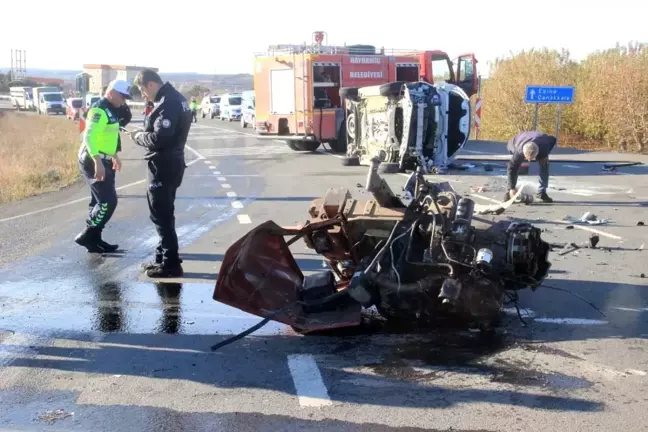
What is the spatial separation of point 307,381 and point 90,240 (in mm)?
4713

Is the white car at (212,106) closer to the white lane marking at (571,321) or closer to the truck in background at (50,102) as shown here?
the truck in background at (50,102)

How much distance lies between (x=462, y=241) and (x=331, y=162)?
48.5 feet

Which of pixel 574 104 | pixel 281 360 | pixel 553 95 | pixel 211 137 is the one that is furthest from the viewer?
pixel 574 104

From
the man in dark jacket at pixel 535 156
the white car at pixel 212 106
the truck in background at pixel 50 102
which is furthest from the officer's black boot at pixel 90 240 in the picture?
the truck in background at pixel 50 102

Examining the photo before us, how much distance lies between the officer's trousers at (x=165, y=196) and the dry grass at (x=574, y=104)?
26379 millimetres

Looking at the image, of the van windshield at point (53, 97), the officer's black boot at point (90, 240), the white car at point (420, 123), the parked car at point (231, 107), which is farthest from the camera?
the van windshield at point (53, 97)

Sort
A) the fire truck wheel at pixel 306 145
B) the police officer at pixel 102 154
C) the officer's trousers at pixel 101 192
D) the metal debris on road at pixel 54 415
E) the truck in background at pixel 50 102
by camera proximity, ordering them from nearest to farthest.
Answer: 1. the metal debris on road at pixel 54 415
2. the police officer at pixel 102 154
3. the officer's trousers at pixel 101 192
4. the fire truck wheel at pixel 306 145
5. the truck in background at pixel 50 102

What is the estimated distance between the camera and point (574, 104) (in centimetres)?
3584

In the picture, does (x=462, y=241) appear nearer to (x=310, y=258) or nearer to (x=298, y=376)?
(x=298, y=376)

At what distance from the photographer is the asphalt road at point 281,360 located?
169 inches

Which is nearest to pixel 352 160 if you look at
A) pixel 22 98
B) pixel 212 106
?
pixel 212 106

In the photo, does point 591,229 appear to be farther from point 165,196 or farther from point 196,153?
point 196,153

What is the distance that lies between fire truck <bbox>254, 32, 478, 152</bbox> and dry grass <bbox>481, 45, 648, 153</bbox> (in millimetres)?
10836

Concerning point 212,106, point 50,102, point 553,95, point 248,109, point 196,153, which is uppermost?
point 50,102
